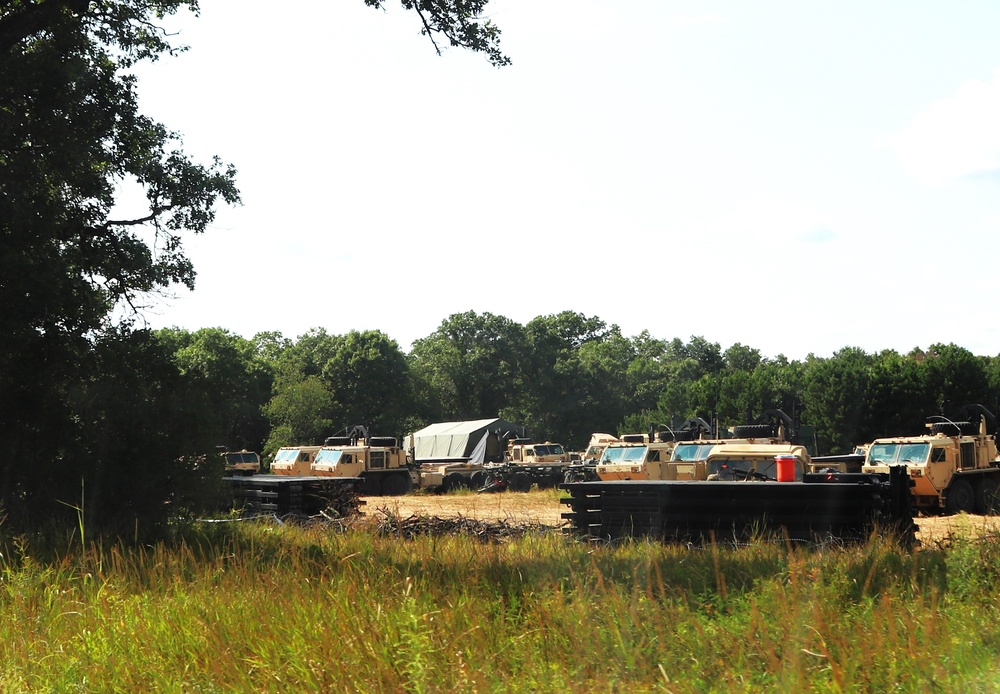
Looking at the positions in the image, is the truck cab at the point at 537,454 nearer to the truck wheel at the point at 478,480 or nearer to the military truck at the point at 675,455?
the truck wheel at the point at 478,480

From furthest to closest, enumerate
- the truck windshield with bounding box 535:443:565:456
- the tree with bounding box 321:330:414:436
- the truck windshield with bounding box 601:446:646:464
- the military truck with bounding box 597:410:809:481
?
the tree with bounding box 321:330:414:436 → the truck windshield with bounding box 535:443:565:456 → the truck windshield with bounding box 601:446:646:464 → the military truck with bounding box 597:410:809:481

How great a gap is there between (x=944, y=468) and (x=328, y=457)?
20.0 meters

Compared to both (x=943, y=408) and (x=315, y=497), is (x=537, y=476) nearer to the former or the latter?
(x=315, y=497)

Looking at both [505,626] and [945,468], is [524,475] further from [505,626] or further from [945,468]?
[505,626]

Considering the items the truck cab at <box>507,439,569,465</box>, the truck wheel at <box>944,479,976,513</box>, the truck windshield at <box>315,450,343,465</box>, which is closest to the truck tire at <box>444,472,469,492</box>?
the truck cab at <box>507,439,569,465</box>

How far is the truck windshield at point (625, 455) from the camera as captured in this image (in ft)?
89.8

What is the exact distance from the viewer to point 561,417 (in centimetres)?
7819

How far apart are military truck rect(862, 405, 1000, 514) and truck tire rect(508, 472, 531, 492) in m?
13.9

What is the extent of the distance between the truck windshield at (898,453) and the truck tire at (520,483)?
13.9 meters

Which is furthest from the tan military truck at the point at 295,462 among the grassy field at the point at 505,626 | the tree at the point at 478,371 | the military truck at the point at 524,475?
the tree at the point at 478,371

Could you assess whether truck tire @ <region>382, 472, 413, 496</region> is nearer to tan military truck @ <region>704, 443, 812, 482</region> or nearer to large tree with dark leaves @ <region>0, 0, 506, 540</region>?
tan military truck @ <region>704, 443, 812, 482</region>

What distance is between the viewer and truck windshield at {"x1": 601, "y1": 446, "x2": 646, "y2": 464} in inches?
1078

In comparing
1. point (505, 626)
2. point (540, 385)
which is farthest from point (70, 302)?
point (540, 385)

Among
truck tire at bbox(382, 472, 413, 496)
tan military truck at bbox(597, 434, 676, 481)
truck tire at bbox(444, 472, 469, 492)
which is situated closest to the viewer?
tan military truck at bbox(597, 434, 676, 481)
